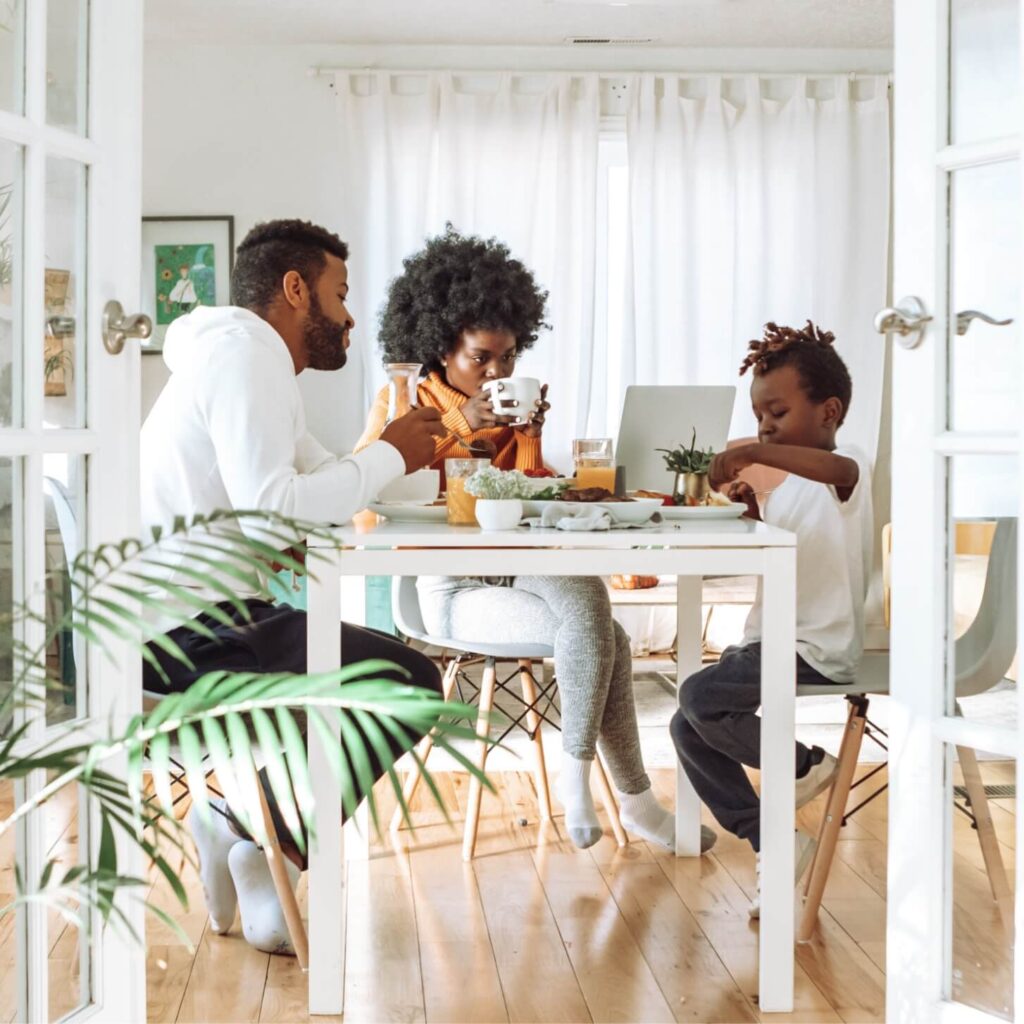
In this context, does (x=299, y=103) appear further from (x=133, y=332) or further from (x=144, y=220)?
(x=133, y=332)

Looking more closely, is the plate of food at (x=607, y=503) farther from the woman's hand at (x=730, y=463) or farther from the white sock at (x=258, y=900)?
the white sock at (x=258, y=900)

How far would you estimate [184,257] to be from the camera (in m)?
5.20

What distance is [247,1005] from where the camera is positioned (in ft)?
6.56

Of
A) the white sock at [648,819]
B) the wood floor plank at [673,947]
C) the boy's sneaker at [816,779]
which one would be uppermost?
the boy's sneaker at [816,779]

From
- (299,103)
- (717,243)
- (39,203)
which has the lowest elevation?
(39,203)

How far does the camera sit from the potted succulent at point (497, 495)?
2.06 meters

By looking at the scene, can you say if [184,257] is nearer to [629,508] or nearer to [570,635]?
[570,635]

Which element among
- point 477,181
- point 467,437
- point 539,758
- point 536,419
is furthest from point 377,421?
point 477,181

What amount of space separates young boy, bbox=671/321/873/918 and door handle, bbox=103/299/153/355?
1.10 m

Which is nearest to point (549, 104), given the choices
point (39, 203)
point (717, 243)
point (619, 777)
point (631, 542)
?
point (717, 243)

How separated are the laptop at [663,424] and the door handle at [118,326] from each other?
3.96 feet

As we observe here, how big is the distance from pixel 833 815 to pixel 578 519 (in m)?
0.70

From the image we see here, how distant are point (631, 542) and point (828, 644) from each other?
53cm

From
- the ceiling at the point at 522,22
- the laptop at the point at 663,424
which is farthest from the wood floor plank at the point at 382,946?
the ceiling at the point at 522,22
